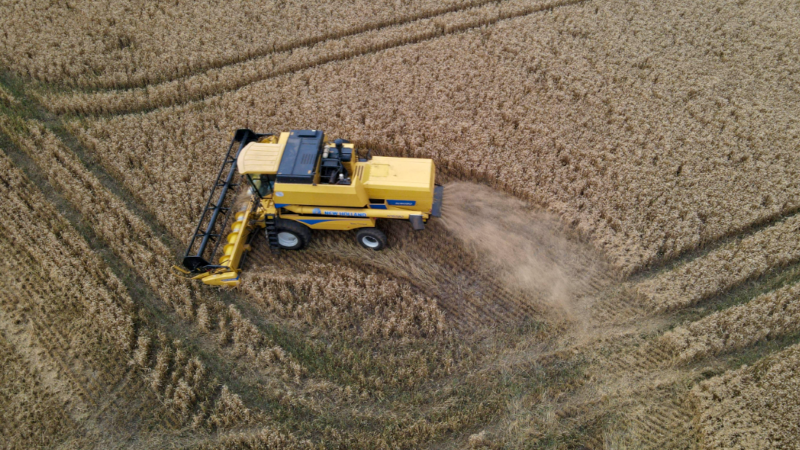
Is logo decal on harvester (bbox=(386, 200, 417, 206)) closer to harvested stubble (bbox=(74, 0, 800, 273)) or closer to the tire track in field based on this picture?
harvested stubble (bbox=(74, 0, 800, 273))

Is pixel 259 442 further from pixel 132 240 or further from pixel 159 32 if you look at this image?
pixel 159 32

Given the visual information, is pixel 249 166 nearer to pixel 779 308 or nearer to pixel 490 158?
pixel 490 158

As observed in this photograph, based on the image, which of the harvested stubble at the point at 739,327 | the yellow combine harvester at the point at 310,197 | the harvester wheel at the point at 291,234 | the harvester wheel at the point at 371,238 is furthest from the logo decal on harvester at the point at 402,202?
the harvested stubble at the point at 739,327

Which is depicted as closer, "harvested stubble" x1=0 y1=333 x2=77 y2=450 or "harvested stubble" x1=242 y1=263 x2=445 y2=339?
"harvested stubble" x1=0 y1=333 x2=77 y2=450

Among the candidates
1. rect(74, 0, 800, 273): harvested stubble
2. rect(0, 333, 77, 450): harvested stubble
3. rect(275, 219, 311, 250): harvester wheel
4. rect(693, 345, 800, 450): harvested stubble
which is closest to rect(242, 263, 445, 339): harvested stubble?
rect(275, 219, 311, 250): harvester wheel

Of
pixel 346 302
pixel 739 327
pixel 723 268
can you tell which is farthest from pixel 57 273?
pixel 723 268

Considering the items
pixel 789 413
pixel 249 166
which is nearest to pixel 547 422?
pixel 789 413
